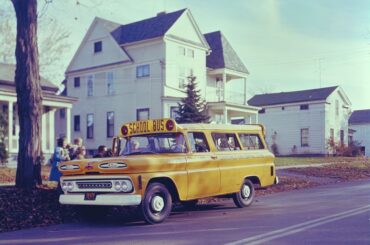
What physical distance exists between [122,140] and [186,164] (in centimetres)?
190

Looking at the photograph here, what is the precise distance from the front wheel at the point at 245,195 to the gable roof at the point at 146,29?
20.9m

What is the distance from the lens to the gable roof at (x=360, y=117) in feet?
214

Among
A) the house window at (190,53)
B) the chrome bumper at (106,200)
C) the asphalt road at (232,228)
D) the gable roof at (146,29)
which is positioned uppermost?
the gable roof at (146,29)

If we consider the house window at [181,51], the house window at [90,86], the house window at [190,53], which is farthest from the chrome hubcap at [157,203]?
the house window at [90,86]

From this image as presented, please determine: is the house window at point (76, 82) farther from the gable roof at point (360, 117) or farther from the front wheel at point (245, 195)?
the gable roof at point (360, 117)

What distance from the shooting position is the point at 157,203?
9.73 meters

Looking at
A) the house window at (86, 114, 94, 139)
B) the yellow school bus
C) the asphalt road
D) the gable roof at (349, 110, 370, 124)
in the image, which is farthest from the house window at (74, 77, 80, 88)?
the gable roof at (349, 110, 370, 124)

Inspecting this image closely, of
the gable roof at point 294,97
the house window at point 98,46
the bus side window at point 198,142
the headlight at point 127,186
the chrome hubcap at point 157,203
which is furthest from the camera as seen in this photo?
the gable roof at point 294,97

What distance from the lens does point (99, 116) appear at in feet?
118

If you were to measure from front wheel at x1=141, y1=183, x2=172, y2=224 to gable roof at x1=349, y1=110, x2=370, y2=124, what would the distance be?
59.5 meters

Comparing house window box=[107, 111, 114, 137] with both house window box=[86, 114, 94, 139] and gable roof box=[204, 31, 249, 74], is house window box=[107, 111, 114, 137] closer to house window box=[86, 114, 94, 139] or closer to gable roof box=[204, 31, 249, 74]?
house window box=[86, 114, 94, 139]

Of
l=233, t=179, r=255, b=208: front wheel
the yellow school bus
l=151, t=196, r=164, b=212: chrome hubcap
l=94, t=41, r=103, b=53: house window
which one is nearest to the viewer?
the yellow school bus

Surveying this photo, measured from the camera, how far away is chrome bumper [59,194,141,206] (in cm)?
910

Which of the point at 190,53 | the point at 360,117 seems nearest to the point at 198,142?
the point at 190,53
